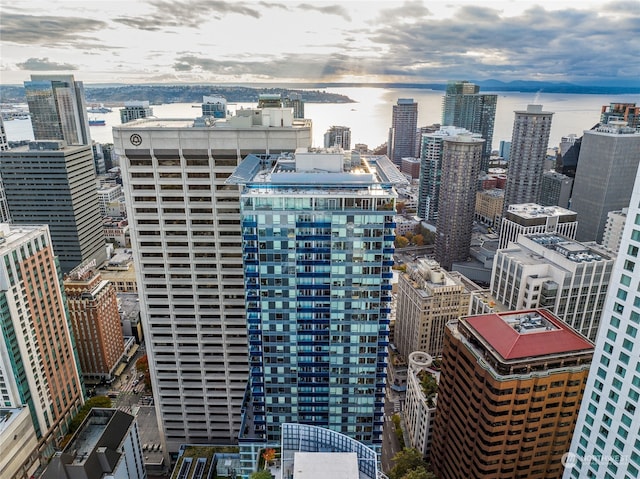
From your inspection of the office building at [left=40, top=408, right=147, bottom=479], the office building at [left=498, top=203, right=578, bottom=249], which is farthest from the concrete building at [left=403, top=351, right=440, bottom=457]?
the office building at [left=498, top=203, right=578, bottom=249]

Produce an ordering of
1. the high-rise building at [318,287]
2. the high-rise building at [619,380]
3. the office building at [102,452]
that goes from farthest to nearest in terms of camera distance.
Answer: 1. the office building at [102,452]
2. the high-rise building at [318,287]
3. the high-rise building at [619,380]

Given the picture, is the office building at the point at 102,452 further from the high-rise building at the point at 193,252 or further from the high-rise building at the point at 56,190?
the high-rise building at the point at 56,190

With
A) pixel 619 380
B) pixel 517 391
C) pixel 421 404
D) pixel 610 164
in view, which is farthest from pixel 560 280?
pixel 610 164

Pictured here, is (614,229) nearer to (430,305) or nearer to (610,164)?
(610,164)

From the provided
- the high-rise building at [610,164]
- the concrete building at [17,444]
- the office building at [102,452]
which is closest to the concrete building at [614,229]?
the high-rise building at [610,164]

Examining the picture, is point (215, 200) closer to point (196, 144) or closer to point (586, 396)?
point (196, 144)

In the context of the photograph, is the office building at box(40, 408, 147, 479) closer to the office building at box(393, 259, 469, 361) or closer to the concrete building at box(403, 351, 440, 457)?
the concrete building at box(403, 351, 440, 457)

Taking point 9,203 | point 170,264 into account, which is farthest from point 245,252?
point 9,203
